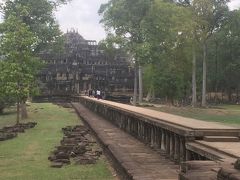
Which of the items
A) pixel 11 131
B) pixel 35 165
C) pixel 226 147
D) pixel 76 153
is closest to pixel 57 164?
pixel 35 165

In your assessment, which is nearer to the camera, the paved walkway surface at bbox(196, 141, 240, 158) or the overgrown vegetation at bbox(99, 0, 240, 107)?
the paved walkway surface at bbox(196, 141, 240, 158)

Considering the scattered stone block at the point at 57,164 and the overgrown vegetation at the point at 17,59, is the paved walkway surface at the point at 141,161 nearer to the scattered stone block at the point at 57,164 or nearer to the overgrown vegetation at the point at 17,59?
the scattered stone block at the point at 57,164

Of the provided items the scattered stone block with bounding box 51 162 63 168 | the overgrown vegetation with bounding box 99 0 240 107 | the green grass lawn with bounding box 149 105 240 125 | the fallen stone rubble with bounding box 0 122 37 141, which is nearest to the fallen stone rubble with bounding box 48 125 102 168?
the scattered stone block with bounding box 51 162 63 168

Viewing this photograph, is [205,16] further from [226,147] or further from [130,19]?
[226,147]

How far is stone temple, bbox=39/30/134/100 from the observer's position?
78.1 m

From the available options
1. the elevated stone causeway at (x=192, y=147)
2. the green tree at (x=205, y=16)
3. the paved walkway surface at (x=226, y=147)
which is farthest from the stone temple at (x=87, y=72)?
the paved walkway surface at (x=226, y=147)

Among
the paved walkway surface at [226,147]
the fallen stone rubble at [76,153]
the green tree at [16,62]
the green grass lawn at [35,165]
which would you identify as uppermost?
the green tree at [16,62]

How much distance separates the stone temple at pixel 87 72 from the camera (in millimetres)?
78062

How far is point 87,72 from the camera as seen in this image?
259 feet

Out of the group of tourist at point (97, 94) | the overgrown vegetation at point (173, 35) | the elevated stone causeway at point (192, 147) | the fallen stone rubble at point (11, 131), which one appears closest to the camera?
the elevated stone causeway at point (192, 147)

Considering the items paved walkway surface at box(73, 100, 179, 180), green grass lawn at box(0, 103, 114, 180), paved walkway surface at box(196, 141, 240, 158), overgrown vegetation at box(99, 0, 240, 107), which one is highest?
overgrown vegetation at box(99, 0, 240, 107)

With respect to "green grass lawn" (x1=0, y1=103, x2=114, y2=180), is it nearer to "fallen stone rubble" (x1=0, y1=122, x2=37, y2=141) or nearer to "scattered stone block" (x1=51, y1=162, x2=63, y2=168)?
"scattered stone block" (x1=51, y1=162, x2=63, y2=168)

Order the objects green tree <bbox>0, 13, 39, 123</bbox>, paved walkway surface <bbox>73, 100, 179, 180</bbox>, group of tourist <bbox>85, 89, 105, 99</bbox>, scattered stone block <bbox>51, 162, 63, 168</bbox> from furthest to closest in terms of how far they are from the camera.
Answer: group of tourist <bbox>85, 89, 105, 99</bbox>
green tree <bbox>0, 13, 39, 123</bbox>
scattered stone block <bbox>51, 162, 63, 168</bbox>
paved walkway surface <bbox>73, 100, 179, 180</bbox>

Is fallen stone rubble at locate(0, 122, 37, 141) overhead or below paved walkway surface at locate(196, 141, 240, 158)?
below
